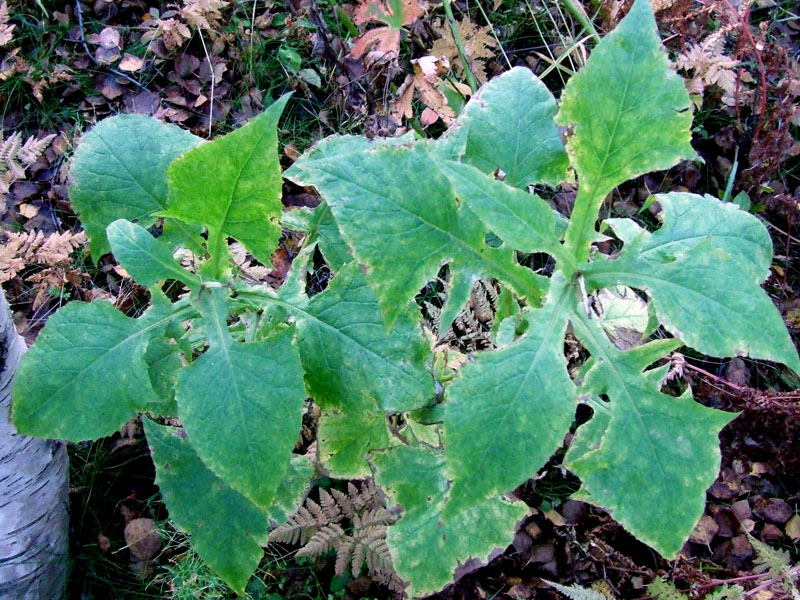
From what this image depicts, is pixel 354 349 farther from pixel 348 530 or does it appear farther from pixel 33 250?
pixel 33 250

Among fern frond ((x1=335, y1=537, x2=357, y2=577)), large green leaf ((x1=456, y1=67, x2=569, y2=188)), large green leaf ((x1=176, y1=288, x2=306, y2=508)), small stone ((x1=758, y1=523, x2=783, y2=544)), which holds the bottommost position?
small stone ((x1=758, y1=523, x2=783, y2=544))

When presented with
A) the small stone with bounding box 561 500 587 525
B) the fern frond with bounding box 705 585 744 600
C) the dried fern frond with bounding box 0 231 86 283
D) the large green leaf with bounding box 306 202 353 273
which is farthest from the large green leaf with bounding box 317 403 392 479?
the dried fern frond with bounding box 0 231 86 283

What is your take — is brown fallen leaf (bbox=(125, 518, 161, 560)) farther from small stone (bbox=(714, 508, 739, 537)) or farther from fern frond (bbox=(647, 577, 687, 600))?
small stone (bbox=(714, 508, 739, 537))

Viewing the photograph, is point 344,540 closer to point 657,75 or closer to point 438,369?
point 438,369

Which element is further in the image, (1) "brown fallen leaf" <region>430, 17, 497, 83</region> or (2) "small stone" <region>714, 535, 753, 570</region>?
(1) "brown fallen leaf" <region>430, 17, 497, 83</region>

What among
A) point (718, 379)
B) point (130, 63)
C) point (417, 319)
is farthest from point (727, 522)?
point (130, 63)

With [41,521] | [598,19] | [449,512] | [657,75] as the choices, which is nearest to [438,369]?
[449,512]
